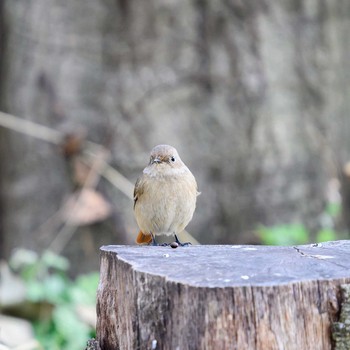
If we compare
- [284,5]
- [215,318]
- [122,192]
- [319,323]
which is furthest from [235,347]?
[284,5]

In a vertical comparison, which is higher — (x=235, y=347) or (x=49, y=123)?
(x=49, y=123)

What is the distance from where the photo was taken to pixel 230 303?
105 inches

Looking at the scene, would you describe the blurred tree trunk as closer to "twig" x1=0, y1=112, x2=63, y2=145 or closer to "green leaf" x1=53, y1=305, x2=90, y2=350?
"twig" x1=0, y1=112, x2=63, y2=145

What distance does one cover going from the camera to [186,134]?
6.66 m

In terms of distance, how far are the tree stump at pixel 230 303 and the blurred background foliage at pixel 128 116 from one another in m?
3.45

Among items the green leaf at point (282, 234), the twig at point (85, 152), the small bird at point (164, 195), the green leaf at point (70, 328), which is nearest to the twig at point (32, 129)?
the twig at point (85, 152)

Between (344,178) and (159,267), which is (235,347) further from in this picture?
(344,178)

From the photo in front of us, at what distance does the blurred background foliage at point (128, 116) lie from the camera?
21.5 feet

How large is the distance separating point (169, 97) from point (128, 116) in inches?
15.9

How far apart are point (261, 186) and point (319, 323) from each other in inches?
158

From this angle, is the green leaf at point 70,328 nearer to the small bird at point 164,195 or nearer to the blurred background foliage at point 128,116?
the blurred background foliage at point 128,116

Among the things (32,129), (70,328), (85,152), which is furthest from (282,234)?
(32,129)

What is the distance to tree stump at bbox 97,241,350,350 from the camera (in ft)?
8.82

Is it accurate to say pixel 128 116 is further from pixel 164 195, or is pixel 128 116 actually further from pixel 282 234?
pixel 164 195
